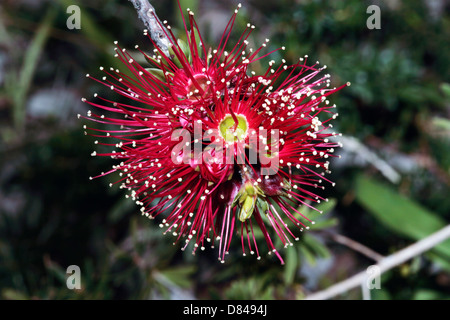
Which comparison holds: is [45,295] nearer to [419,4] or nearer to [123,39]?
[123,39]

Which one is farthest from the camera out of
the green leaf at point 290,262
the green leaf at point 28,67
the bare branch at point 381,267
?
the green leaf at point 28,67

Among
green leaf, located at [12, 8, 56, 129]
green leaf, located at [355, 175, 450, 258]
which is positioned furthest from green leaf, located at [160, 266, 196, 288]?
green leaf, located at [12, 8, 56, 129]

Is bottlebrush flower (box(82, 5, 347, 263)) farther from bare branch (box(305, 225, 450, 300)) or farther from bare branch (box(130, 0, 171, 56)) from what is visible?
bare branch (box(305, 225, 450, 300))

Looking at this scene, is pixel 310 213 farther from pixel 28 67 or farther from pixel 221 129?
pixel 28 67

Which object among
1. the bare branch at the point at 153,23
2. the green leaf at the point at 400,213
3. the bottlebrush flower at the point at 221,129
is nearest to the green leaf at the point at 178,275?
the bottlebrush flower at the point at 221,129

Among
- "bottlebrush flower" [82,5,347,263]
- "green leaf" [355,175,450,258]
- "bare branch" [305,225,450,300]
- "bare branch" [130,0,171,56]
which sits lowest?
"bare branch" [305,225,450,300]

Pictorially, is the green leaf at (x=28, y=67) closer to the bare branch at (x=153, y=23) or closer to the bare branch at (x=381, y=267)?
the bare branch at (x=153, y=23)
